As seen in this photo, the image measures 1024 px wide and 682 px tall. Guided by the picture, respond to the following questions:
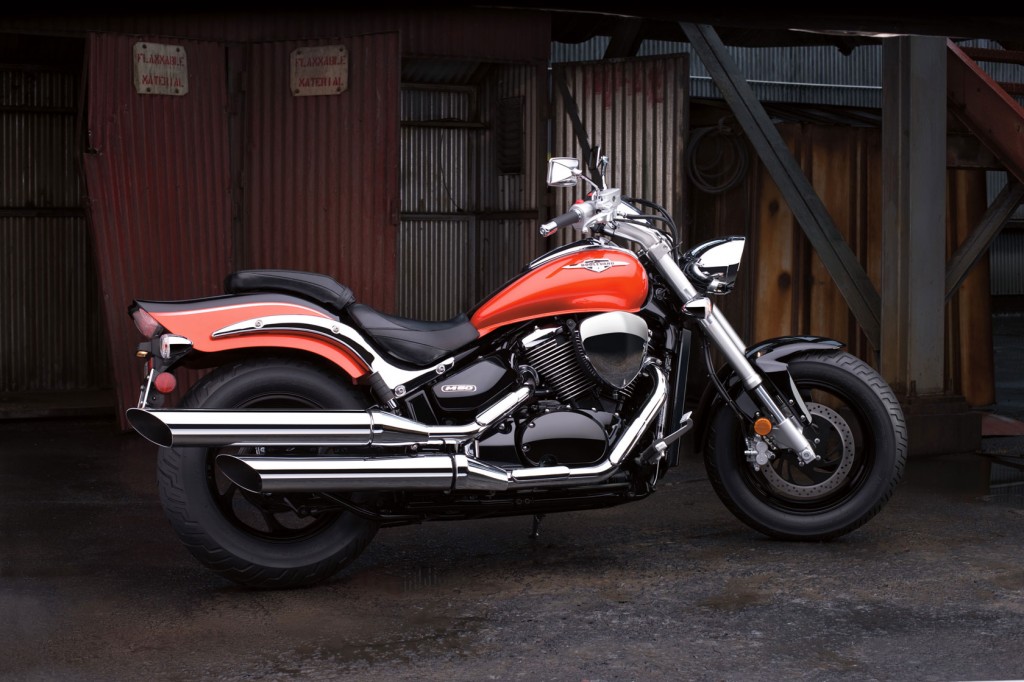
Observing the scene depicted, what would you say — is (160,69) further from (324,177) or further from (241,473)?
(241,473)

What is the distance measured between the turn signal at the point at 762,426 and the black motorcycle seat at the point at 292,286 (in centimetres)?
171

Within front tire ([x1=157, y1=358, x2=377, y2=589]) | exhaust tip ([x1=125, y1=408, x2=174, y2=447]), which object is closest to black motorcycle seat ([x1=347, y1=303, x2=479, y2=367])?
front tire ([x1=157, y1=358, x2=377, y2=589])

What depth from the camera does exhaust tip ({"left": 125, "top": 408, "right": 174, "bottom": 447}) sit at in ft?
12.5

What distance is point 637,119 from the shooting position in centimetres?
859

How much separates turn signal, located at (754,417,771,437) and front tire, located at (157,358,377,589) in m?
1.59

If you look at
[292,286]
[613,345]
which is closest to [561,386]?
[613,345]

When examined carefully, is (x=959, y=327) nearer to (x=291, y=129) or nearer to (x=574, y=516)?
(x=574, y=516)

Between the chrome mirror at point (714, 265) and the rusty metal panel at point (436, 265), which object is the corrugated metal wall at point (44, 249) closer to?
the rusty metal panel at point (436, 265)

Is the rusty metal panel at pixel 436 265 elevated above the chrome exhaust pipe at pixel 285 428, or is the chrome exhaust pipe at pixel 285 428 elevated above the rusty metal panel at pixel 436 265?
the rusty metal panel at pixel 436 265

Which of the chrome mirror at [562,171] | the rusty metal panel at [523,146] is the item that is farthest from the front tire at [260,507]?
the rusty metal panel at [523,146]

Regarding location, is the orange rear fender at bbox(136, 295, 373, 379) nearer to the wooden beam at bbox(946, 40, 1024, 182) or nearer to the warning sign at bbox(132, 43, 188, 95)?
the warning sign at bbox(132, 43, 188, 95)

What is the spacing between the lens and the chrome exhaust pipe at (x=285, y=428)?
3836 mm

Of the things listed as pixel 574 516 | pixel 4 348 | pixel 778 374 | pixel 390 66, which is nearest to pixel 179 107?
pixel 390 66

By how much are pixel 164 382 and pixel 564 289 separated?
1460 mm
